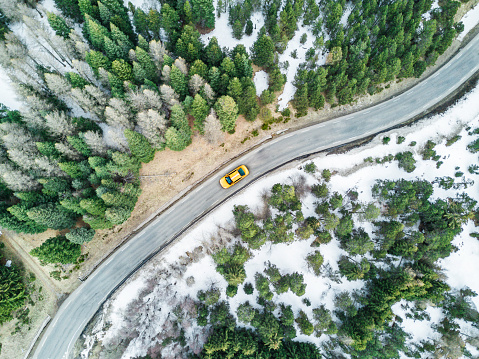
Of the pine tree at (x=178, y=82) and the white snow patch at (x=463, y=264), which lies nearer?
the pine tree at (x=178, y=82)

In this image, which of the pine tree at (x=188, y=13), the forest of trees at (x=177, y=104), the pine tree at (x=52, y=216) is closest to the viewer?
the pine tree at (x=52, y=216)

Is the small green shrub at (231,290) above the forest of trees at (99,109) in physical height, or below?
below

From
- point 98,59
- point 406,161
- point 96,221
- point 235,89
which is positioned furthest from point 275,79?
point 96,221

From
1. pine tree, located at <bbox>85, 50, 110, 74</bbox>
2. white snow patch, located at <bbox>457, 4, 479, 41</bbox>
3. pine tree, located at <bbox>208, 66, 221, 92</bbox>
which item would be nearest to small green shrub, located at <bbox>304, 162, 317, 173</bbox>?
pine tree, located at <bbox>208, 66, 221, 92</bbox>

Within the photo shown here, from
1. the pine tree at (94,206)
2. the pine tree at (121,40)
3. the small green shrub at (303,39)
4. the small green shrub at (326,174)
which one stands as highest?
the pine tree at (121,40)

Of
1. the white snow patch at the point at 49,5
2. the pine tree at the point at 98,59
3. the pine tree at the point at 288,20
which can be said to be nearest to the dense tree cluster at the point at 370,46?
the pine tree at the point at 288,20

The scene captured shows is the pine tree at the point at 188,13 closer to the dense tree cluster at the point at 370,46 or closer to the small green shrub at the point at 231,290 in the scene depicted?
the dense tree cluster at the point at 370,46

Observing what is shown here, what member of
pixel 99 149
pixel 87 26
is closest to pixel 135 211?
pixel 99 149
